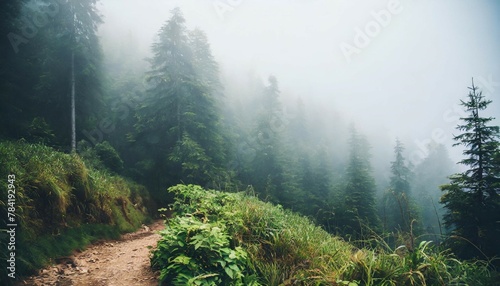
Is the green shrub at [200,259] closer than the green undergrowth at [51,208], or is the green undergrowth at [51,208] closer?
the green shrub at [200,259]

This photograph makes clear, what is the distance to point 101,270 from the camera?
18.3 feet

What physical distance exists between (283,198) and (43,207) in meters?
19.9

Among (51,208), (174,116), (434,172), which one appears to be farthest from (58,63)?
(434,172)

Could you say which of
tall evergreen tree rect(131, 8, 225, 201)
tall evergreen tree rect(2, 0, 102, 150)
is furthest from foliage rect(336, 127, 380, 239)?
tall evergreen tree rect(2, 0, 102, 150)

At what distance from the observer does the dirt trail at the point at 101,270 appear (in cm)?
489

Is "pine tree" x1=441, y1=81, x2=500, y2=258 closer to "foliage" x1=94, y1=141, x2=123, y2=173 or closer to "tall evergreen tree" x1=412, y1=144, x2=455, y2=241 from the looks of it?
"foliage" x1=94, y1=141, x2=123, y2=173

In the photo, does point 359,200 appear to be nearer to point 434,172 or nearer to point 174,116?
A: point 174,116

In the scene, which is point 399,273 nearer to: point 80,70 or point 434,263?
point 434,263

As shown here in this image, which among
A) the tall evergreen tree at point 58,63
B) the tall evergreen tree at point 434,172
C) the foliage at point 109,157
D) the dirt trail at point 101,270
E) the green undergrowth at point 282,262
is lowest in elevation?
the tall evergreen tree at point 434,172

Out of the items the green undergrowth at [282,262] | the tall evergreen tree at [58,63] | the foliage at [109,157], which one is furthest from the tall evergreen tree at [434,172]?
the tall evergreen tree at [58,63]

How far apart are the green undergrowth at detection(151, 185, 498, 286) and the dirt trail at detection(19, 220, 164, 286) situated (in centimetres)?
51

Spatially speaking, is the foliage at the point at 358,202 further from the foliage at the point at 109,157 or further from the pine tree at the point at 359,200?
the foliage at the point at 109,157

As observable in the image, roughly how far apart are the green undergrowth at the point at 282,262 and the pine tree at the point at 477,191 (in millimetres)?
11314

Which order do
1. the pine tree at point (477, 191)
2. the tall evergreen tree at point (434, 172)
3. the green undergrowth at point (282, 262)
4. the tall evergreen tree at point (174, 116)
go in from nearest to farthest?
the green undergrowth at point (282, 262) < the pine tree at point (477, 191) < the tall evergreen tree at point (174, 116) < the tall evergreen tree at point (434, 172)
